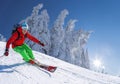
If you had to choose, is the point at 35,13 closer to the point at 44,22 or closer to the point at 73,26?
the point at 44,22

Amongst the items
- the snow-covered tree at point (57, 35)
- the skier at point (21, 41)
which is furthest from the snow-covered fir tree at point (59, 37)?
the skier at point (21, 41)

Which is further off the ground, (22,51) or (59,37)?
(59,37)

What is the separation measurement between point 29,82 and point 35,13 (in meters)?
42.3

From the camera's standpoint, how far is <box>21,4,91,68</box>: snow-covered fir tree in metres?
48.2

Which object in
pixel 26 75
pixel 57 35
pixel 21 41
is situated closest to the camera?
pixel 26 75

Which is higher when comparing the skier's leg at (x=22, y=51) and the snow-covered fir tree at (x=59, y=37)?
the snow-covered fir tree at (x=59, y=37)

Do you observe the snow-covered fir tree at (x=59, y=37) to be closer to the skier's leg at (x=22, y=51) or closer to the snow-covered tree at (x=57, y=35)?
the snow-covered tree at (x=57, y=35)

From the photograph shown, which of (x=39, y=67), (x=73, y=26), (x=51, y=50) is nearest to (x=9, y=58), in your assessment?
(x=39, y=67)

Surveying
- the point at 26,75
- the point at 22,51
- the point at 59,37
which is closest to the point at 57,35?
the point at 59,37

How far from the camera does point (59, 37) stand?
2010 inches

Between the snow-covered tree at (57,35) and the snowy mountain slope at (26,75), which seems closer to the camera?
the snowy mountain slope at (26,75)

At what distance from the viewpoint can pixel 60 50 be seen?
49844 millimetres

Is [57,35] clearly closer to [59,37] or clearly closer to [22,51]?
[59,37]

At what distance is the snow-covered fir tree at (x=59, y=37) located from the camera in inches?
1898
